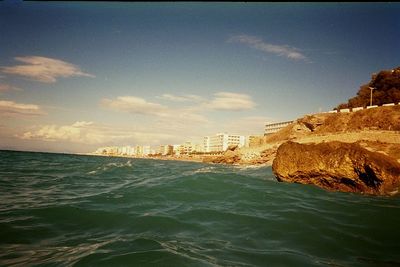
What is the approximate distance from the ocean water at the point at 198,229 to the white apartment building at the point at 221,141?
466 feet

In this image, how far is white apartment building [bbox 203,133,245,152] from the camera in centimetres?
15062

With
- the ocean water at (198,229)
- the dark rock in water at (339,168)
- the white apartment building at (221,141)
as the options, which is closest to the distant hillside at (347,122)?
Result: the dark rock in water at (339,168)

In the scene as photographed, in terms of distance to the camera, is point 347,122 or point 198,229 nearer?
point 198,229

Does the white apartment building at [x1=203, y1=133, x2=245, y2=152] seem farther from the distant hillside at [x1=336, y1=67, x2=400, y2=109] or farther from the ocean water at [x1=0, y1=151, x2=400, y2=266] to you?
the ocean water at [x1=0, y1=151, x2=400, y2=266]

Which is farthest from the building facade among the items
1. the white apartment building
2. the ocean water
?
the ocean water

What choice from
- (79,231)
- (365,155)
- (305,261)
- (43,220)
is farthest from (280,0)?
(365,155)

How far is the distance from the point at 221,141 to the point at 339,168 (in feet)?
471

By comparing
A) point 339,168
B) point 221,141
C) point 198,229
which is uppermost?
point 221,141

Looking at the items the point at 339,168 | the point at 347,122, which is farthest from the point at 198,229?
the point at 347,122

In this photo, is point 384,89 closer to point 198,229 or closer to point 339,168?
point 339,168

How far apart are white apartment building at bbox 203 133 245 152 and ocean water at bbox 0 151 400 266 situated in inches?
5587

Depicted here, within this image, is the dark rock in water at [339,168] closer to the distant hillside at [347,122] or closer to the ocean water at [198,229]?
the ocean water at [198,229]

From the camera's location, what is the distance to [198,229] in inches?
196

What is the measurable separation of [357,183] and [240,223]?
19.3 ft
